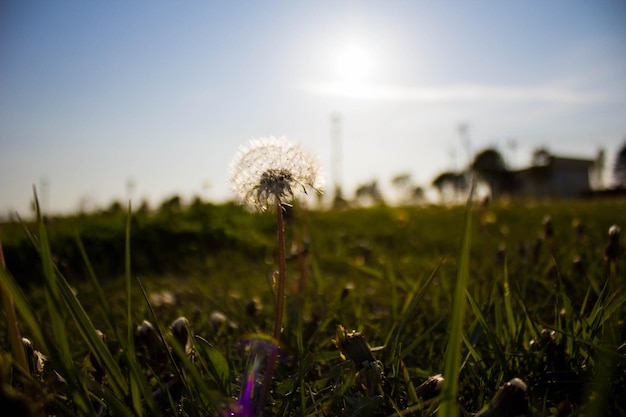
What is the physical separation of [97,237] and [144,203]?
2.92 metres

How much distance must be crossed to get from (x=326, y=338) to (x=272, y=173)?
0.78m

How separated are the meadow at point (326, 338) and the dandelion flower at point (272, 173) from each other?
0.20m

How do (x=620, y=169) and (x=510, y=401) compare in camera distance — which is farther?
(x=620, y=169)

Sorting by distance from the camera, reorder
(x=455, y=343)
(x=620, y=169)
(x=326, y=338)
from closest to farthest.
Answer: (x=455, y=343), (x=326, y=338), (x=620, y=169)

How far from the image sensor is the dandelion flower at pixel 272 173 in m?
1.09

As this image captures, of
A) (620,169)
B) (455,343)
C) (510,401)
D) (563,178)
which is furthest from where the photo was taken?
(620,169)

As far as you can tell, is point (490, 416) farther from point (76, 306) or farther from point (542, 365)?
point (76, 306)

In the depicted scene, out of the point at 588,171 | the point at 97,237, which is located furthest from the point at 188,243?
the point at 588,171

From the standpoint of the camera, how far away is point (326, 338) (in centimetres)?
164

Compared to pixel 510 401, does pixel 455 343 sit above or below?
above

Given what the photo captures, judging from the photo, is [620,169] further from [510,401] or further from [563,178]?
[510,401]

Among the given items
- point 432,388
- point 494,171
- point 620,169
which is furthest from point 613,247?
point 620,169

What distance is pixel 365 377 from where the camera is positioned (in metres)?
0.97

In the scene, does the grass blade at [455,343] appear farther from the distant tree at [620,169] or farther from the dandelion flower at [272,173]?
the distant tree at [620,169]
